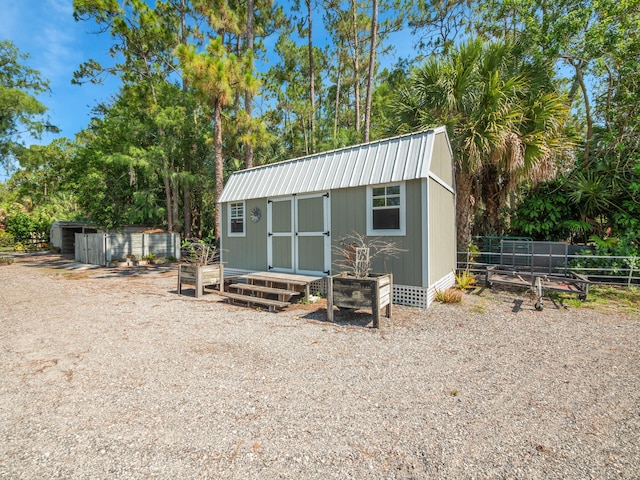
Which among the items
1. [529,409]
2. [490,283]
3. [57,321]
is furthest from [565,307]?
[57,321]

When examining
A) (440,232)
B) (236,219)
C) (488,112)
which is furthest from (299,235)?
(488,112)

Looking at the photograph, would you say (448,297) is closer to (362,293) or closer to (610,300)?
(362,293)

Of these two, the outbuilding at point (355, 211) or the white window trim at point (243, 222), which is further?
the white window trim at point (243, 222)

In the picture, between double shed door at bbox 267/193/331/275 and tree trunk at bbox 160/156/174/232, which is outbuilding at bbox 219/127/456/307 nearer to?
double shed door at bbox 267/193/331/275

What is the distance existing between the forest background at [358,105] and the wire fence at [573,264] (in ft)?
1.56

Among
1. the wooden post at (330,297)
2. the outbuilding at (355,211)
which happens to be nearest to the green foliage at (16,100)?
the outbuilding at (355,211)

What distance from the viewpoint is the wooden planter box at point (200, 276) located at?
7.06 m

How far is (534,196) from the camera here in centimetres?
960

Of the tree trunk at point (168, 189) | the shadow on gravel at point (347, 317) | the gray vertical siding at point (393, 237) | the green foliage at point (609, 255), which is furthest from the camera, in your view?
the tree trunk at point (168, 189)

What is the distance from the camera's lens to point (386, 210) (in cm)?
605

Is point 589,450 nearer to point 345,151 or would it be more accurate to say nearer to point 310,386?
point 310,386

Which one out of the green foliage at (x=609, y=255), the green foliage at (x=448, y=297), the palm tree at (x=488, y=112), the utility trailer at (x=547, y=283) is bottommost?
the green foliage at (x=448, y=297)

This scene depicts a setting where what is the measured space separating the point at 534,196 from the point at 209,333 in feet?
33.7

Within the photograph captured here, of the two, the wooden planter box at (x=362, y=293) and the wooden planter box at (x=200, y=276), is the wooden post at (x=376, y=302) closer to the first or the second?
the wooden planter box at (x=362, y=293)
